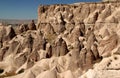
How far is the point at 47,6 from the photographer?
56344 millimetres

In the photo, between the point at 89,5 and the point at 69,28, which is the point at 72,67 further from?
the point at 89,5

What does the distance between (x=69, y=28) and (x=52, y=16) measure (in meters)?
7.80

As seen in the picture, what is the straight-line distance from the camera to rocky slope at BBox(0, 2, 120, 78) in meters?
25.4

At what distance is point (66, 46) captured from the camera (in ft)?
106

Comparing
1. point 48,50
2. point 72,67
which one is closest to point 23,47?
point 48,50

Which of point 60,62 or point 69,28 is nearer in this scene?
point 60,62

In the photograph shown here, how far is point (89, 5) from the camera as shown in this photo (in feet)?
169

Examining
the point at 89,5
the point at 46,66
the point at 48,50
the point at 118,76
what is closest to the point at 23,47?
the point at 48,50

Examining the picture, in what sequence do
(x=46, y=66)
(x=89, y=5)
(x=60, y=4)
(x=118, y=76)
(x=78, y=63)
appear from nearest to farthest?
(x=118, y=76) → (x=78, y=63) → (x=46, y=66) → (x=89, y=5) → (x=60, y=4)

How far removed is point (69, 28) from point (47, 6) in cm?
1017

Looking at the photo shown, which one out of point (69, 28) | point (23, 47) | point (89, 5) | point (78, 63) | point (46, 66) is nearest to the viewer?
point (78, 63)

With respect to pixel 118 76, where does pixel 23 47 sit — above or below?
below

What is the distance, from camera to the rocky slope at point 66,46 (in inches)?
1000

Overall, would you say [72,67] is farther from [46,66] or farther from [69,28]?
[69,28]
